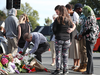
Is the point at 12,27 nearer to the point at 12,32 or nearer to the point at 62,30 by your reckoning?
the point at 12,32

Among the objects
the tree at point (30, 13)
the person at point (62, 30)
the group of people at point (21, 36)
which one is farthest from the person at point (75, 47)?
the tree at point (30, 13)

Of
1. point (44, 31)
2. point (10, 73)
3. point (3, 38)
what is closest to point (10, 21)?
point (3, 38)

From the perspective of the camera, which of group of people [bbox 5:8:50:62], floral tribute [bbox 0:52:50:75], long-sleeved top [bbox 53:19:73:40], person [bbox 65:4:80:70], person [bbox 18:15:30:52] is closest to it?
long-sleeved top [bbox 53:19:73:40]

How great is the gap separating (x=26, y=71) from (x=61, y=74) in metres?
1.13

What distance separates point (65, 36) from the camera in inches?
230

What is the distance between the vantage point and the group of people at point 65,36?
589cm

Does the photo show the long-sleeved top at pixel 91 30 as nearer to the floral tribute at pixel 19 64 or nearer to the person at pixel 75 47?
the person at pixel 75 47

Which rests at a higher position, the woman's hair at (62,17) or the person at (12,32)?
the woman's hair at (62,17)

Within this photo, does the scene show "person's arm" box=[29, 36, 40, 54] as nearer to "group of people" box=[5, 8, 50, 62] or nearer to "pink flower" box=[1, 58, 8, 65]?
"group of people" box=[5, 8, 50, 62]

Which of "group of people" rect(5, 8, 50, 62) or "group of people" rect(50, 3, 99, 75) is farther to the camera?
"group of people" rect(5, 8, 50, 62)

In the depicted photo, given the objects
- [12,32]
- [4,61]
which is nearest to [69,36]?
[4,61]

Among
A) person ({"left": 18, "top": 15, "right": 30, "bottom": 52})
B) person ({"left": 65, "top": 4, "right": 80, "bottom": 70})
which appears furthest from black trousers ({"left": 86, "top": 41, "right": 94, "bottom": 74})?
person ({"left": 18, "top": 15, "right": 30, "bottom": 52})

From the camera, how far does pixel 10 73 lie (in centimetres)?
615

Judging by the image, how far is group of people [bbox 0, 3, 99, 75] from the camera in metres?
5.89
